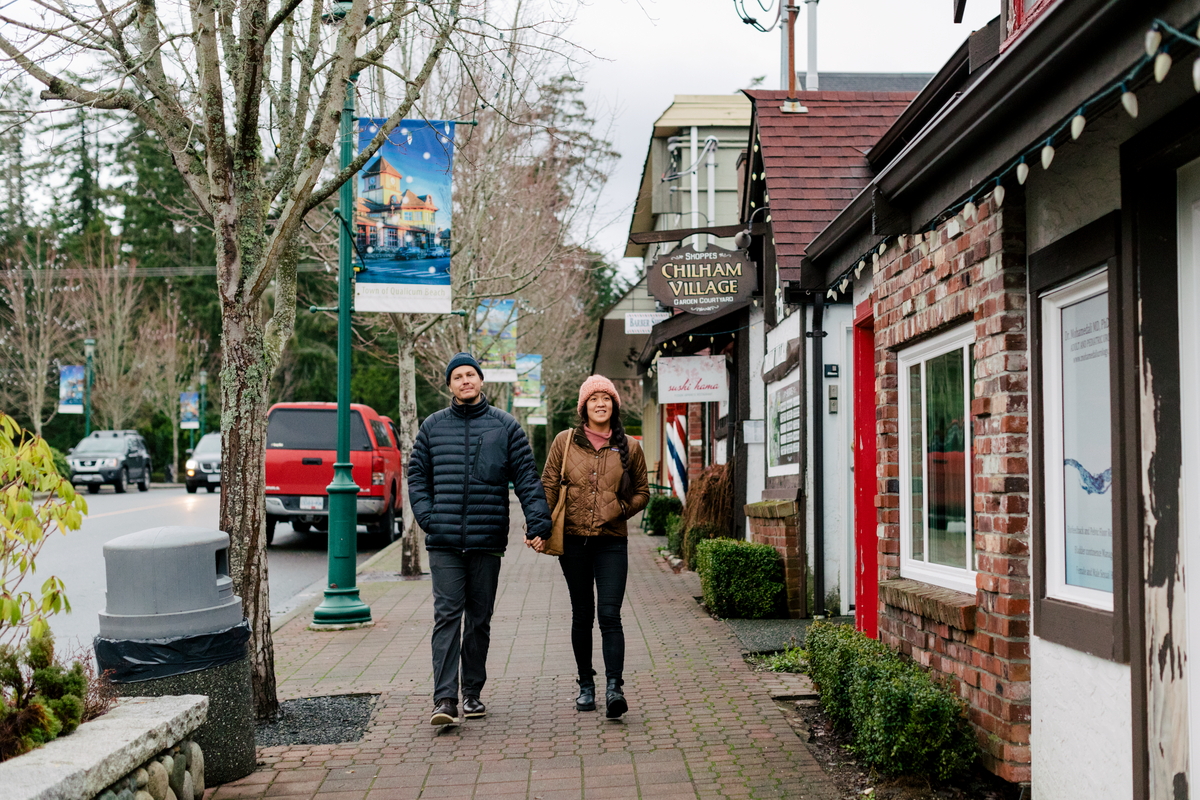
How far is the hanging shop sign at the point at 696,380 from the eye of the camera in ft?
40.9

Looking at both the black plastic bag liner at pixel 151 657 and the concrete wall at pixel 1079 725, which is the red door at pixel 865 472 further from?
the black plastic bag liner at pixel 151 657

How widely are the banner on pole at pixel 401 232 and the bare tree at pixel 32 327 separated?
30277 mm

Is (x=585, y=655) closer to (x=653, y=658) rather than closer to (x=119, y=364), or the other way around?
(x=653, y=658)

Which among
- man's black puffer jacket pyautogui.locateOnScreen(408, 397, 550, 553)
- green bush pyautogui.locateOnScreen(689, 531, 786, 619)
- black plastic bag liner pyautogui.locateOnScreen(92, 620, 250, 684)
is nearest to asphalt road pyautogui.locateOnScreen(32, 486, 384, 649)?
man's black puffer jacket pyautogui.locateOnScreen(408, 397, 550, 553)

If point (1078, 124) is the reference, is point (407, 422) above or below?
below

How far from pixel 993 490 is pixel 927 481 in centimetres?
126

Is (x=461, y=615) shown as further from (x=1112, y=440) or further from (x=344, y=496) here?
(x=344, y=496)

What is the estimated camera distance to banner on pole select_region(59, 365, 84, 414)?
3884 centimetres

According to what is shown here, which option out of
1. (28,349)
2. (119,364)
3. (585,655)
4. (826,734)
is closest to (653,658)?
(585,655)

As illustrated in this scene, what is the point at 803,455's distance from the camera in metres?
8.87

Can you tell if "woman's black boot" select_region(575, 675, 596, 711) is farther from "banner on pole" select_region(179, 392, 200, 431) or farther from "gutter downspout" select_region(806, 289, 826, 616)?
"banner on pole" select_region(179, 392, 200, 431)

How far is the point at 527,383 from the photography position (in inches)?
1136

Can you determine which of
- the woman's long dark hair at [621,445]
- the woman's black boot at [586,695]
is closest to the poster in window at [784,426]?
the woman's long dark hair at [621,445]

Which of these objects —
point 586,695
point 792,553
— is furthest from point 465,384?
point 792,553
